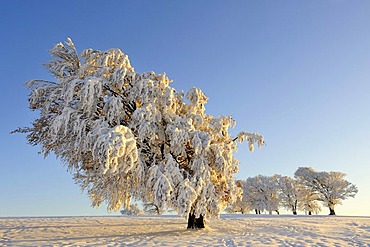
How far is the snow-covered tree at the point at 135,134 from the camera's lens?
1329 cm

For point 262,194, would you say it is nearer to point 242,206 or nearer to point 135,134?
point 242,206

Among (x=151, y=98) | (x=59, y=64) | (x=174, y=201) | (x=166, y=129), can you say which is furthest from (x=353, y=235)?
(x=59, y=64)

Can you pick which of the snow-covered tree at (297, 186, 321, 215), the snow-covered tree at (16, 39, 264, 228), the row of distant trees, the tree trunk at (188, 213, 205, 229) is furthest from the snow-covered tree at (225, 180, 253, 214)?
the snow-covered tree at (16, 39, 264, 228)

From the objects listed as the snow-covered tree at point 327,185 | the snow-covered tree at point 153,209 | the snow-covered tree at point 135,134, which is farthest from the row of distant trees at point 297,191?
the snow-covered tree at point 135,134

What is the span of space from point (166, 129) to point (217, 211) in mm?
4614

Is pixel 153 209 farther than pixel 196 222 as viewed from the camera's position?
Yes

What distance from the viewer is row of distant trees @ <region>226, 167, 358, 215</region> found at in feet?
134

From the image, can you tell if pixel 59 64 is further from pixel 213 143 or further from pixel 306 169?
pixel 306 169

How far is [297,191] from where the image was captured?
46844 mm

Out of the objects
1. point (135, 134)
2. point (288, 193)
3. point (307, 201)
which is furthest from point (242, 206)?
point (135, 134)

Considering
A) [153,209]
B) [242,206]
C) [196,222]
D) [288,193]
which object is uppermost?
[288,193]

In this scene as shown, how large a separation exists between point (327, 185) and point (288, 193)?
7587 millimetres

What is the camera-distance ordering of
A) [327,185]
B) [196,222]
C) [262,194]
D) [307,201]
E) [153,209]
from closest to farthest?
[196,222]
[153,209]
[327,185]
[307,201]
[262,194]

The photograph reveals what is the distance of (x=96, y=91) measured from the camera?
45.8 feet
